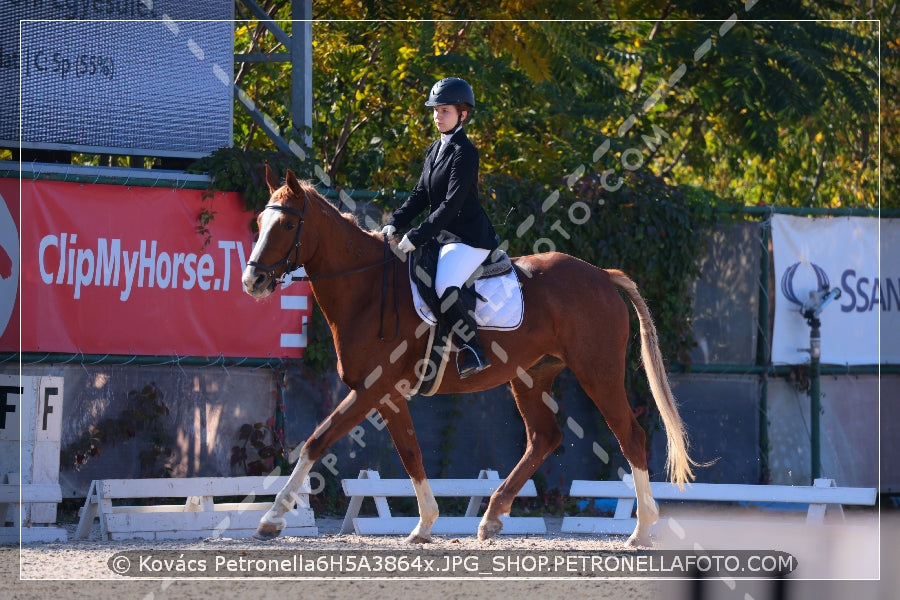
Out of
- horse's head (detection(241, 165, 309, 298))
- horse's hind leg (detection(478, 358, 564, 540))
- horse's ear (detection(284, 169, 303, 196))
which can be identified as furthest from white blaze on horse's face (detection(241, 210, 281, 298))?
horse's hind leg (detection(478, 358, 564, 540))

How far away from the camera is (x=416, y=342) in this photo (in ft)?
25.4

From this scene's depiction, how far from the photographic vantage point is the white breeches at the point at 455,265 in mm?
7633

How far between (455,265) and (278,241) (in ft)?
3.93

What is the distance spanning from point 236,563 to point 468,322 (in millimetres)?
2184

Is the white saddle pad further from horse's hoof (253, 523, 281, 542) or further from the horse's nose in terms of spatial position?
horse's hoof (253, 523, 281, 542)

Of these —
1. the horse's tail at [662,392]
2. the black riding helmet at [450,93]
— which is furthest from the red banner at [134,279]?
the horse's tail at [662,392]

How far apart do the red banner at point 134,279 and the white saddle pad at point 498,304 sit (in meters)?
2.68

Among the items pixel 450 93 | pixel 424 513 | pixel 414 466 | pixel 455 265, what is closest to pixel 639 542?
pixel 424 513

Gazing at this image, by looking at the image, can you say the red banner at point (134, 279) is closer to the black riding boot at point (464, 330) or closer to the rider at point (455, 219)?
the rider at point (455, 219)

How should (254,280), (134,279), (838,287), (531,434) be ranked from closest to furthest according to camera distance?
(254,280) → (531,434) → (134,279) → (838,287)

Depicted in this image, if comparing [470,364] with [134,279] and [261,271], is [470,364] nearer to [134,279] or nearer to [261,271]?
[261,271]

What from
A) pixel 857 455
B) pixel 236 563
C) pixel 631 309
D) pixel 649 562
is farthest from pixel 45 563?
pixel 857 455

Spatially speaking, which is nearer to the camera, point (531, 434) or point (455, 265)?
point (455, 265)

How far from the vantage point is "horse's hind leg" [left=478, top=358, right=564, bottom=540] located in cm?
812
